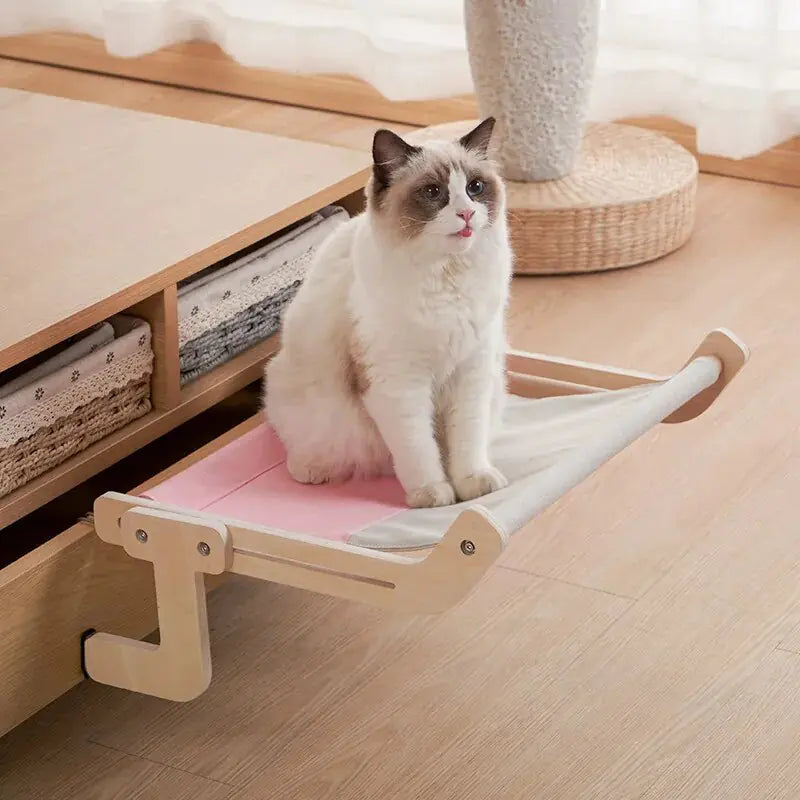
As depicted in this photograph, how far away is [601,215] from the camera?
272cm

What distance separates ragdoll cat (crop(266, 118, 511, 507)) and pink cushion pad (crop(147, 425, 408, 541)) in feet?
0.08

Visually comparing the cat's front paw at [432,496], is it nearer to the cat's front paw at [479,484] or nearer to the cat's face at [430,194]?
the cat's front paw at [479,484]

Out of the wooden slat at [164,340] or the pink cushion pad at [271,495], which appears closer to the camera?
the pink cushion pad at [271,495]

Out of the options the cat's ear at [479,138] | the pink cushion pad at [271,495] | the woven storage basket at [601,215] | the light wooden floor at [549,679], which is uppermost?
the cat's ear at [479,138]

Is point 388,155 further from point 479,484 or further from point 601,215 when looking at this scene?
point 601,215

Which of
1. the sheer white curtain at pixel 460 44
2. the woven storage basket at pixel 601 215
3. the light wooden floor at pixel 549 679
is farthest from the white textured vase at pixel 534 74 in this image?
the light wooden floor at pixel 549 679

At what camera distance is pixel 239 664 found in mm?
1679

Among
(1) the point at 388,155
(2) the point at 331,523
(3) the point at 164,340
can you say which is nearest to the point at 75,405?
(3) the point at 164,340

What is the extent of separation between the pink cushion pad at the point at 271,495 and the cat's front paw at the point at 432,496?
0.7 inches

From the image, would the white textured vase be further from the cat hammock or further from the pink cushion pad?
the pink cushion pad

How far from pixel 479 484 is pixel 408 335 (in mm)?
181

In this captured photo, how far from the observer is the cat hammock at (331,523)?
1.35 metres

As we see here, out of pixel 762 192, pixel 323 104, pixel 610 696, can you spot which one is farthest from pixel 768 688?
pixel 323 104

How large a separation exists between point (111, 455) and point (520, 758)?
21.6 inches
